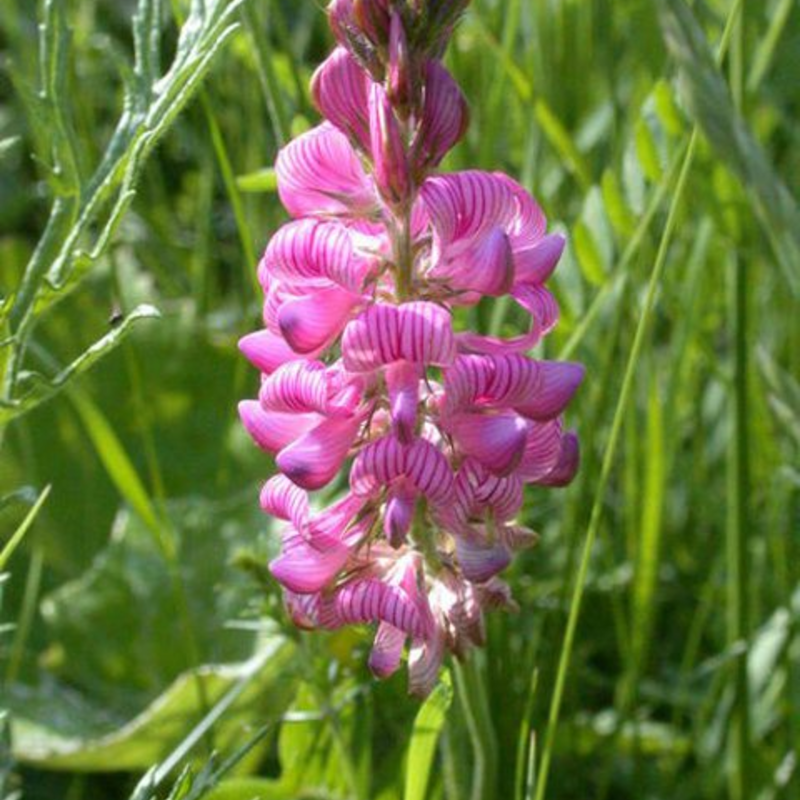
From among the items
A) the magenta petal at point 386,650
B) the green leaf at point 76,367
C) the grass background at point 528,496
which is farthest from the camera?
the grass background at point 528,496

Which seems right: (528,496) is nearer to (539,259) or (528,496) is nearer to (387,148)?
(539,259)

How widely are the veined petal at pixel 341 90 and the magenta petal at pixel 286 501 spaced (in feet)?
0.83

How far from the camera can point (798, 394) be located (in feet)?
2.87

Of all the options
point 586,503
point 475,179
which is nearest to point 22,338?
point 475,179

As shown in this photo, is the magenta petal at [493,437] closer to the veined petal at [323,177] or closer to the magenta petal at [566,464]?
the magenta petal at [566,464]

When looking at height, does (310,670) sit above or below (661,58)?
below

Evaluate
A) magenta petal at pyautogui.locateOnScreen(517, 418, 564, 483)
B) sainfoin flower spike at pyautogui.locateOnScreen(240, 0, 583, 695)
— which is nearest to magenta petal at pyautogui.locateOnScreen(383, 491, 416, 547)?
sainfoin flower spike at pyautogui.locateOnScreen(240, 0, 583, 695)

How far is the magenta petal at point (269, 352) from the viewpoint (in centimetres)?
116

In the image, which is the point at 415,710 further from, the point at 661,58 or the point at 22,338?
the point at 661,58

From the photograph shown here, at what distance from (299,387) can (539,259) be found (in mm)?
188

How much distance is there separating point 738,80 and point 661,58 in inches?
22.2

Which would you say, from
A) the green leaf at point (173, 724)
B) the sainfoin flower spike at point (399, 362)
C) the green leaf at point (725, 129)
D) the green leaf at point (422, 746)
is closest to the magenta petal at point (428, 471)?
the sainfoin flower spike at point (399, 362)

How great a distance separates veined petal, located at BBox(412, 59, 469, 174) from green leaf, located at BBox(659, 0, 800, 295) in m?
0.34

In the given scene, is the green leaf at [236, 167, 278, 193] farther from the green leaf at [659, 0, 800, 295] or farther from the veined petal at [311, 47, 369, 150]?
the green leaf at [659, 0, 800, 295]
